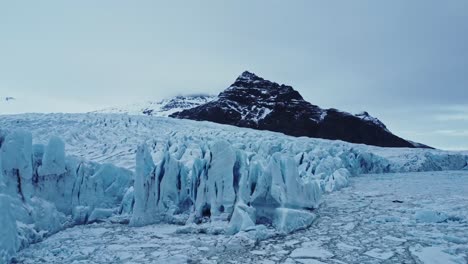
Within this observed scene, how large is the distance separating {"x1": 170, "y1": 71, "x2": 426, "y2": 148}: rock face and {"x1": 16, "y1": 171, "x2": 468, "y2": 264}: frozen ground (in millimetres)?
33847

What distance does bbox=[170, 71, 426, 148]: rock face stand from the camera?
41.1 meters

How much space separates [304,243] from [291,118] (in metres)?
37.7

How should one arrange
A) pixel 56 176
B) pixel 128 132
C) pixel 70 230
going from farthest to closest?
pixel 128 132 < pixel 56 176 < pixel 70 230

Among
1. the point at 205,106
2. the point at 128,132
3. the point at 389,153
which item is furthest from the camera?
the point at 205,106

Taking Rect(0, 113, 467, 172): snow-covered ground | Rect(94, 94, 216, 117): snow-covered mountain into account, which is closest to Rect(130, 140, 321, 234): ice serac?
Rect(0, 113, 467, 172): snow-covered ground

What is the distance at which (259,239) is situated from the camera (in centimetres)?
543

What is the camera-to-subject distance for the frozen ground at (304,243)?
15.2ft

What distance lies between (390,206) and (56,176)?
6.95 metres

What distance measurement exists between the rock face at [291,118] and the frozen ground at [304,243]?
33847 mm

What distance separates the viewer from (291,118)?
4238 cm

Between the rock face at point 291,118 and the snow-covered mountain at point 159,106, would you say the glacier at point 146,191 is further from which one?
the snow-covered mountain at point 159,106

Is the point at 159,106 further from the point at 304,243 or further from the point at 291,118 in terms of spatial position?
the point at 304,243

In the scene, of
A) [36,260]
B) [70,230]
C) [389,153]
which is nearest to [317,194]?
[70,230]

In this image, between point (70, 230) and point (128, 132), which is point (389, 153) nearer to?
point (128, 132)
